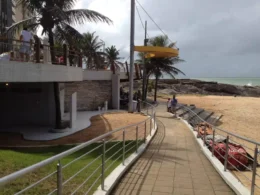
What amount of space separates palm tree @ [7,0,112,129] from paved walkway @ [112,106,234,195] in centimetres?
744

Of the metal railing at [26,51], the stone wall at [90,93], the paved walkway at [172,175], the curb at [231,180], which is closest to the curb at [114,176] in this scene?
the paved walkway at [172,175]

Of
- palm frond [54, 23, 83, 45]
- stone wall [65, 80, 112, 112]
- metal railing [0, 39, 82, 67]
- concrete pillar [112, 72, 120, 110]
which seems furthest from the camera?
concrete pillar [112, 72, 120, 110]

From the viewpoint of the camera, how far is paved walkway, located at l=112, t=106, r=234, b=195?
18.3ft

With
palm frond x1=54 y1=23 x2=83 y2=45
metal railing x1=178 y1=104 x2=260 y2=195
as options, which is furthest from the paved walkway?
palm frond x1=54 y1=23 x2=83 y2=45

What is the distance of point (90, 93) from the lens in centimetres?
2322

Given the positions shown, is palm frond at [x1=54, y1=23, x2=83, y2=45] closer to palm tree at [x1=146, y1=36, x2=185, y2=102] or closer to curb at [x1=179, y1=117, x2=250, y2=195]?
curb at [x1=179, y1=117, x2=250, y2=195]

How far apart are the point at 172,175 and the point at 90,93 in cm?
1710

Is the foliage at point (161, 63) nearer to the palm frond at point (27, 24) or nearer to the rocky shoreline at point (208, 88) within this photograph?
the palm frond at point (27, 24)

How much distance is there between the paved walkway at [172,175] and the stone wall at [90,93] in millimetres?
11900

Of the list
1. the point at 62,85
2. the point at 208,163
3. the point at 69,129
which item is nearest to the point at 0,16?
the point at 62,85

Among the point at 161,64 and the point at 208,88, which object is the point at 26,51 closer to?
the point at 161,64

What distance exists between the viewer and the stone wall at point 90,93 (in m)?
21.9

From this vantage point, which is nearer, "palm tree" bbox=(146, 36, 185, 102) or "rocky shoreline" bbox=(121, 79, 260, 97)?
"palm tree" bbox=(146, 36, 185, 102)

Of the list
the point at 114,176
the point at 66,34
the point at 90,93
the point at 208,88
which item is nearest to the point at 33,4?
the point at 66,34
